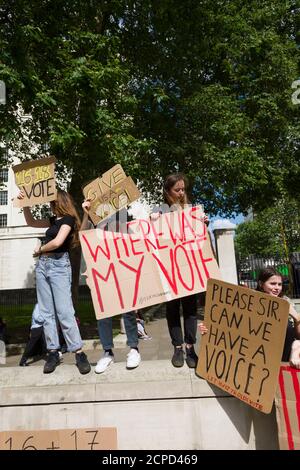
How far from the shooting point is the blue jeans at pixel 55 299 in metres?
3.43

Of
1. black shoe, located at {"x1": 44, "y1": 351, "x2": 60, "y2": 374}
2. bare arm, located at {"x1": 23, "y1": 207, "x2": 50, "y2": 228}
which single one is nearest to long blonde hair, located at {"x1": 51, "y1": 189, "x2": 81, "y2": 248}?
bare arm, located at {"x1": 23, "y1": 207, "x2": 50, "y2": 228}

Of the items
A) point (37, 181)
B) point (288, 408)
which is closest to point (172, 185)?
point (37, 181)

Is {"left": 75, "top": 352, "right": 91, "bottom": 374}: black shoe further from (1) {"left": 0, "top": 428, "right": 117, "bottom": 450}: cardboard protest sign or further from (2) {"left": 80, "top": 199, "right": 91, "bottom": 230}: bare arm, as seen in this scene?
(2) {"left": 80, "top": 199, "right": 91, "bottom": 230}: bare arm

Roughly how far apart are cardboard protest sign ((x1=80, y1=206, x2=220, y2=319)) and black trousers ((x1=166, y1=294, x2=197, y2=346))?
0.12 meters

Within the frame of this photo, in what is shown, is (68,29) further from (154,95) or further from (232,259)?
(232,259)

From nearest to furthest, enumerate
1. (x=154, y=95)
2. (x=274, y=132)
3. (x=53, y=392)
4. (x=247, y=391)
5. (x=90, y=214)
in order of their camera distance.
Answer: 1. (x=247, y=391)
2. (x=53, y=392)
3. (x=90, y=214)
4. (x=154, y=95)
5. (x=274, y=132)

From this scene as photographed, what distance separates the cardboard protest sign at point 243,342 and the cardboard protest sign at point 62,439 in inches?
32.7

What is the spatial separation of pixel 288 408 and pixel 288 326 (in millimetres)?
689

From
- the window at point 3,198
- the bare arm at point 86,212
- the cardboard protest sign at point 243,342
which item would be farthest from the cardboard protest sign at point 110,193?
the window at point 3,198

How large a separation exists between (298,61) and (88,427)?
12729mm

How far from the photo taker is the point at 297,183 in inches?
543

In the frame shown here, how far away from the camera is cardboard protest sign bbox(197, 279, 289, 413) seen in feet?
8.71

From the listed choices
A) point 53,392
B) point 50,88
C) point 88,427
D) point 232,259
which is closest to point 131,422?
point 88,427

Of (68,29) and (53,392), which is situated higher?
(68,29)
